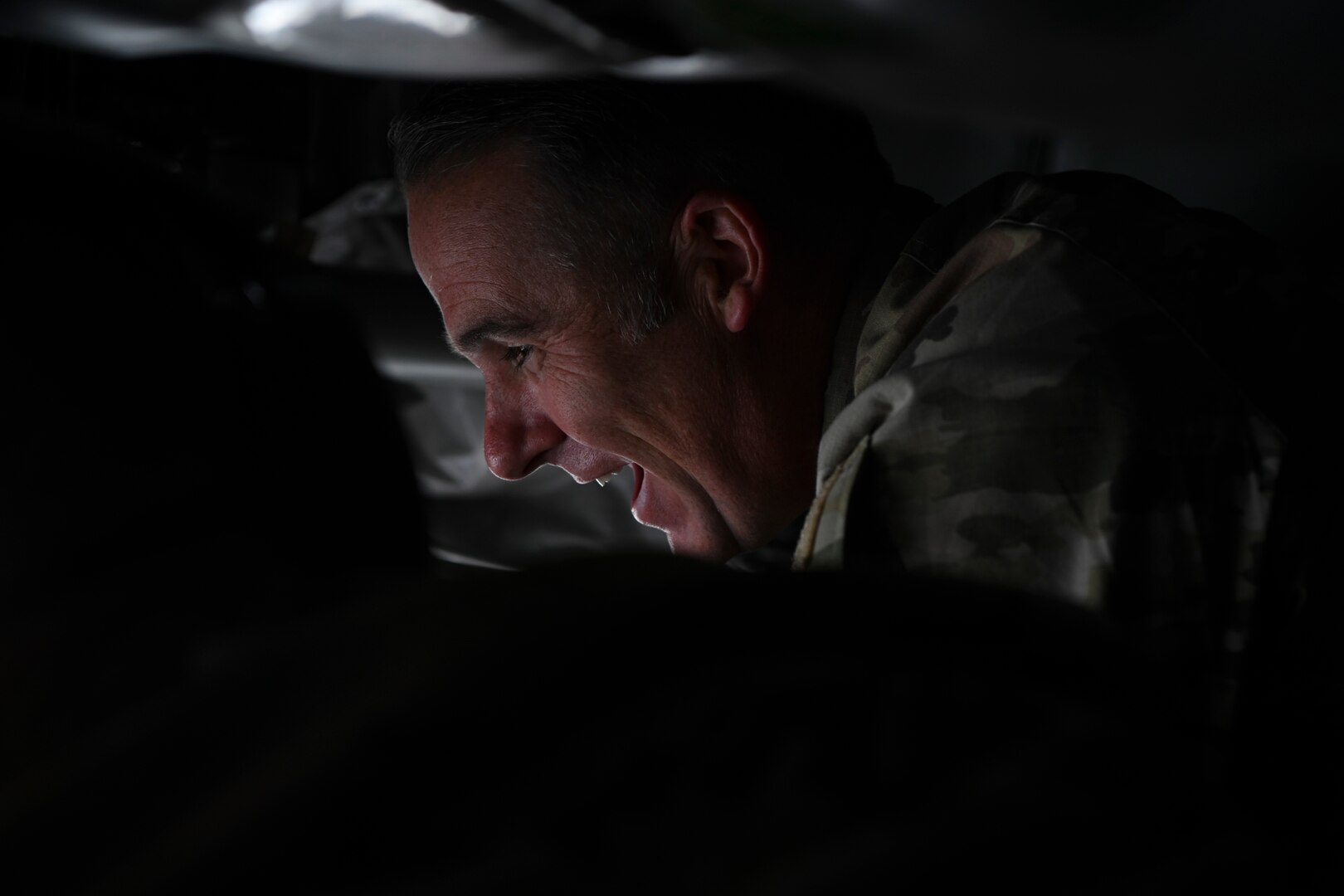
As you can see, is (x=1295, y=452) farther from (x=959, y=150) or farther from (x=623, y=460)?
(x=959, y=150)

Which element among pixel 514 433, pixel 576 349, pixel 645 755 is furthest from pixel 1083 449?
pixel 514 433

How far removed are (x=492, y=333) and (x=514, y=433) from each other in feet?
0.37

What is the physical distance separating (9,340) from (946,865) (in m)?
0.23

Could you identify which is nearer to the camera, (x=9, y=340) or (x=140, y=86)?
(x=9, y=340)

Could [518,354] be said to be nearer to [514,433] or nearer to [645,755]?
[514,433]

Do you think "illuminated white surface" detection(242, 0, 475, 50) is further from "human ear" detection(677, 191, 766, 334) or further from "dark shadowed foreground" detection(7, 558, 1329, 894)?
"human ear" detection(677, 191, 766, 334)

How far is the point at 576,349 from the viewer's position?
0.89 meters

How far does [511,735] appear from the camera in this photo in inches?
7.6

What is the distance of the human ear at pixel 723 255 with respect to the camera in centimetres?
86

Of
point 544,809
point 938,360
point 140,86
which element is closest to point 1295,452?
point 938,360

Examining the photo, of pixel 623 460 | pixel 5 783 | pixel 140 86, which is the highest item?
pixel 140 86

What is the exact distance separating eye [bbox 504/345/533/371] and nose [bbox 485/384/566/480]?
0.03 metres

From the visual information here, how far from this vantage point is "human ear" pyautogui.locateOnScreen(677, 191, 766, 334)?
0.86 meters

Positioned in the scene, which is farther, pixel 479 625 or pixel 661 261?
pixel 661 261
